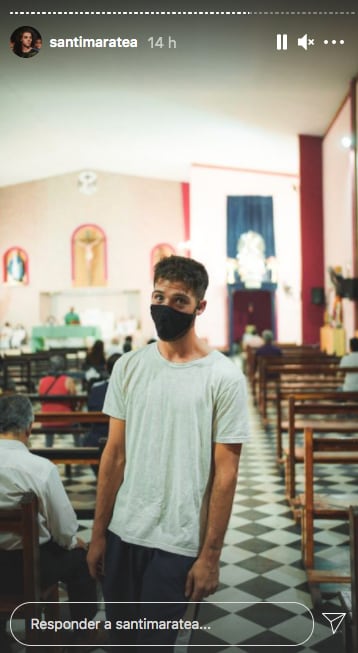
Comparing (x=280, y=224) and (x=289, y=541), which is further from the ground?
(x=280, y=224)

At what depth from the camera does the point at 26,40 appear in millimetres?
2299

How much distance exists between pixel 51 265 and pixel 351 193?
11.2 meters

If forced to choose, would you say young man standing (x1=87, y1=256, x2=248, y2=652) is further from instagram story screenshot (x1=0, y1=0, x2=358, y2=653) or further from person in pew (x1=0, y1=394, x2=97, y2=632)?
person in pew (x1=0, y1=394, x2=97, y2=632)

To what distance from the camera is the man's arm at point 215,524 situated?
164 cm

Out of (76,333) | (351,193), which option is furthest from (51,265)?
(351,193)

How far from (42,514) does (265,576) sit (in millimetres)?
1445

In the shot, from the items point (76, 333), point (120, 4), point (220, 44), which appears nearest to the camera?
point (120, 4)

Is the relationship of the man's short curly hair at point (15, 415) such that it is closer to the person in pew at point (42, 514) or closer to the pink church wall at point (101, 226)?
the person in pew at point (42, 514)

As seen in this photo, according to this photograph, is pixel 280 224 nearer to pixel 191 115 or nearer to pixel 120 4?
pixel 191 115

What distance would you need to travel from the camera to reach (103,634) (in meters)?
2.38

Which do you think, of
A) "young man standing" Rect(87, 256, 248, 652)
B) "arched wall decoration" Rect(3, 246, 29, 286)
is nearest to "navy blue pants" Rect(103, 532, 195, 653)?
"young man standing" Rect(87, 256, 248, 652)

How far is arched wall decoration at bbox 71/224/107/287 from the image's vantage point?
→ 1942 centimetres

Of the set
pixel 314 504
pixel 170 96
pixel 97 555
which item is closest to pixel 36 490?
pixel 97 555

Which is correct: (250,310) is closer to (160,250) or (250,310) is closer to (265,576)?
(160,250)
